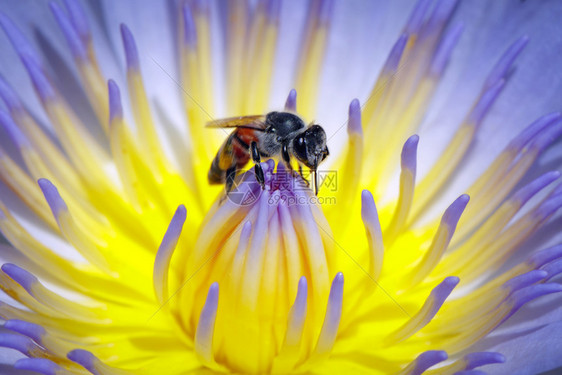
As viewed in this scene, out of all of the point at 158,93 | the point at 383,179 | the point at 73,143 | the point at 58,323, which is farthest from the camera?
the point at 158,93

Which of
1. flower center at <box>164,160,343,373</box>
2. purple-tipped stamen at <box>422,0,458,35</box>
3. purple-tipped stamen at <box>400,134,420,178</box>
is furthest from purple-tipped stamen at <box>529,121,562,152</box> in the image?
flower center at <box>164,160,343,373</box>

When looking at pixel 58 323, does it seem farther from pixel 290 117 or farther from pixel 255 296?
pixel 290 117

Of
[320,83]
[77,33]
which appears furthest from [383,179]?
[77,33]

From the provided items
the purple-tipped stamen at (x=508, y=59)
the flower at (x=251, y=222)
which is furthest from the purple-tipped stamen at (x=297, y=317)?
the purple-tipped stamen at (x=508, y=59)

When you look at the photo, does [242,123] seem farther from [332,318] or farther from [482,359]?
[482,359]

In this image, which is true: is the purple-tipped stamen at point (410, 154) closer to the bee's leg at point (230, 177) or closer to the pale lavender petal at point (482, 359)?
the bee's leg at point (230, 177)

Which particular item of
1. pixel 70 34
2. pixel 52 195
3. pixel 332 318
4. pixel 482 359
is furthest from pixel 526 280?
pixel 70 34
